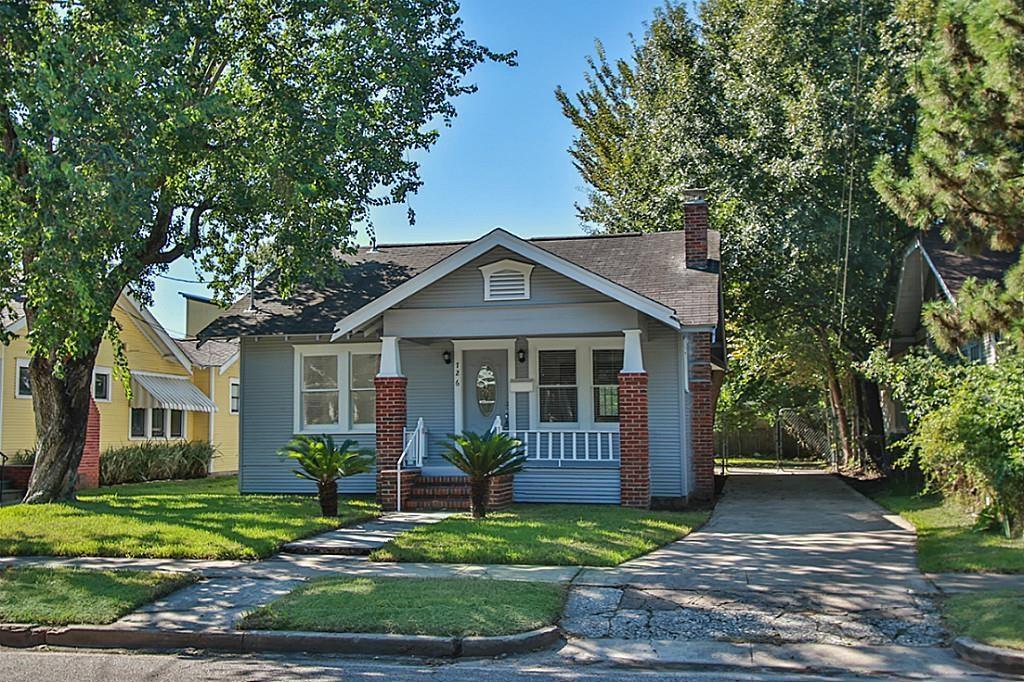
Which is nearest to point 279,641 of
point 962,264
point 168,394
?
point 962,264

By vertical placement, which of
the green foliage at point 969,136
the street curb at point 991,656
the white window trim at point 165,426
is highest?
the green foliage at point 969,136

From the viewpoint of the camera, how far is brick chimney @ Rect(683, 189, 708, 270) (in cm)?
1991

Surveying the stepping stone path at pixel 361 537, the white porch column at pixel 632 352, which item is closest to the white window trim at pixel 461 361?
the white porch column at pixel 632 352

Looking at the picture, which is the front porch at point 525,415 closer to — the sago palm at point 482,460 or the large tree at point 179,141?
the sago palm at point 482,460

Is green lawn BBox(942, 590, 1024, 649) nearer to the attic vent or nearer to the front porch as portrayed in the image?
the front porch

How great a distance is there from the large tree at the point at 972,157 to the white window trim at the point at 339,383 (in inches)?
427

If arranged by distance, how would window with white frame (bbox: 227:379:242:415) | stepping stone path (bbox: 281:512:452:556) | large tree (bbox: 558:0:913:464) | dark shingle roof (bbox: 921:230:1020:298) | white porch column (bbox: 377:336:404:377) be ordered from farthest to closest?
window with white frame (bbox: 227:379:242:415) → large tree (bbox: 558:0:913:464) → white porch column (bbox: 377:336:404:377) → dark shingle roof (bbox: 921:230:1020:298) → stepping stone path (bbox: 281:512:452:556)

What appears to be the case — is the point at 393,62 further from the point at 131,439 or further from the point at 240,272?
the point at 131,439

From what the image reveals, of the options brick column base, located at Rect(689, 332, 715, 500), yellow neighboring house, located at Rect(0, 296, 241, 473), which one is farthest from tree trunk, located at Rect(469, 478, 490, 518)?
yellow neighboring house, located at Rect(0, 296, 241, 473)

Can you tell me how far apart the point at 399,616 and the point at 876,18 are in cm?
2183

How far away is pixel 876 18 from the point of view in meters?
25.2

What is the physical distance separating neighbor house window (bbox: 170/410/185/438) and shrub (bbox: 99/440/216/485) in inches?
25.9

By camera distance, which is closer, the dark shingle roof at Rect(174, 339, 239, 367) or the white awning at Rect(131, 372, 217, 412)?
the white awning at Rect(131, 372, 217, 412)

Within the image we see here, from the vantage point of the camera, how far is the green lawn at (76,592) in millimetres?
9430
